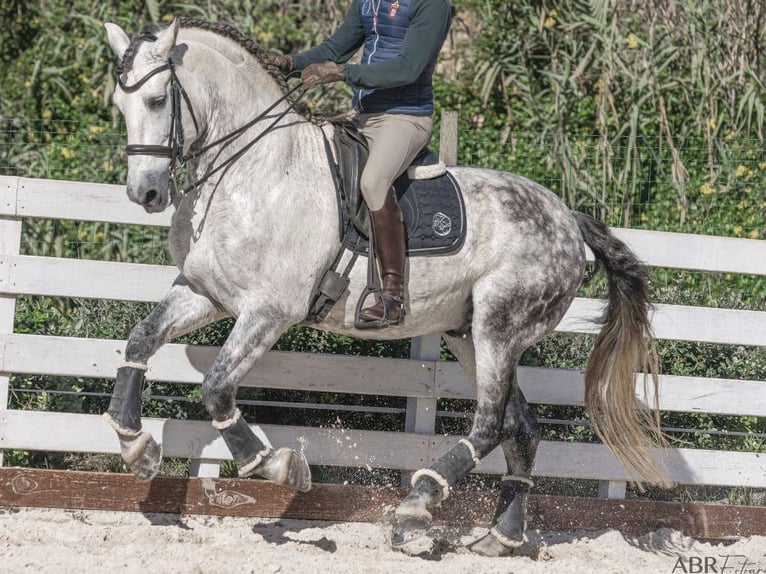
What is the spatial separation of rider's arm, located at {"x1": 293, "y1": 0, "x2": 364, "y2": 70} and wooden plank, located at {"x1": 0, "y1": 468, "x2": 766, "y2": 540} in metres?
2.25

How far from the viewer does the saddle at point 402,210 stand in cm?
509

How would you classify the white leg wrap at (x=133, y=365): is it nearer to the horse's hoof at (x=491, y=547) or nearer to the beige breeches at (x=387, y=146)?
the beige breeches at (x=387, y=146)

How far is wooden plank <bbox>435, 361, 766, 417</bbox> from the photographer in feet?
20.7

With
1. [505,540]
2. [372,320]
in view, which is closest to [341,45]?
[372,320]

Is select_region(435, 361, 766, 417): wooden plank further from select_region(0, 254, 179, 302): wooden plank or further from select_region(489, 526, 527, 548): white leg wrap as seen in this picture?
select_region(0, 254, 179, 302): wooden plank

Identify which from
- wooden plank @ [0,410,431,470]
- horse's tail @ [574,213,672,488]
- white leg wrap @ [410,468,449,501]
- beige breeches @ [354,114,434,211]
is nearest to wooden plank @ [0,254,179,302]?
wooden plank @ [0,410,431,470]

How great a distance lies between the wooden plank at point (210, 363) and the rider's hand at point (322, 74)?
159 cm

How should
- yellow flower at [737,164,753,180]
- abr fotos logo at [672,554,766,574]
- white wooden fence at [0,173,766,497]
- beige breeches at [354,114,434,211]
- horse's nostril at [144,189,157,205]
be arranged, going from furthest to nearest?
yellow flower at [737,164,753,180], white wooden fence at [0,173,766,497], abr fotos logo at [672,554,766,574], beige breeches at [354,114,434,211], horse's nostril at [144,189,157,205]

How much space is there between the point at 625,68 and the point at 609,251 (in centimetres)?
385

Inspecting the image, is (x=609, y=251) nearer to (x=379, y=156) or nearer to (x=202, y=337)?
(x=379, y=156)

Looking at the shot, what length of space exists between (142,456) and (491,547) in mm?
1813

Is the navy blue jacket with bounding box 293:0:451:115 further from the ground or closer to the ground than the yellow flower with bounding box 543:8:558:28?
closer to the ground

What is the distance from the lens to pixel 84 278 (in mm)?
5754

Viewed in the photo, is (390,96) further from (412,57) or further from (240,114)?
(240,114)
